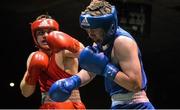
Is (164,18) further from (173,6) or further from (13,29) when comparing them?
(13,29)

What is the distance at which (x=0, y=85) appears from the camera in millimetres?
6590

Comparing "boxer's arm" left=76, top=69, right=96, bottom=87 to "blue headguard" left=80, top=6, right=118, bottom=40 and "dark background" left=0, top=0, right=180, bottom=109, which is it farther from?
"dark background" left=0, top=0, right=180, bottom=109

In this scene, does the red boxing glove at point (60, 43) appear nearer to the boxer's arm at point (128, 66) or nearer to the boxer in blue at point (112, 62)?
the boxer in blue at point (112, 62)

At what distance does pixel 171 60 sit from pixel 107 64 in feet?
13.5

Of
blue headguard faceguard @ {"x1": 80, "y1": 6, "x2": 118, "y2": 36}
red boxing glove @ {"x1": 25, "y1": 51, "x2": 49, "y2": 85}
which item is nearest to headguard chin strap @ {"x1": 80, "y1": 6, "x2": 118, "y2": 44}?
blue headguard faceguard @ {"x1": 80, "y1": 6, "x2": 118, "y2": 36}

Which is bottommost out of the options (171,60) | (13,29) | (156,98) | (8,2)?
(156,98)

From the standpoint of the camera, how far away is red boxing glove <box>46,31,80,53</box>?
2.83 metres

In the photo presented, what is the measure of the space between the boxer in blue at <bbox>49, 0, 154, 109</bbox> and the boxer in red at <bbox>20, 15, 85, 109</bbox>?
57cm

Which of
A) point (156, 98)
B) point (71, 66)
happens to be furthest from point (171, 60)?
point (71, 66)

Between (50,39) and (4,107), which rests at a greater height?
(50,39)

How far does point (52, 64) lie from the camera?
9.83 feet

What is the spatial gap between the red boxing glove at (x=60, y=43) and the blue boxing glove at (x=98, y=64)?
0.62 metres

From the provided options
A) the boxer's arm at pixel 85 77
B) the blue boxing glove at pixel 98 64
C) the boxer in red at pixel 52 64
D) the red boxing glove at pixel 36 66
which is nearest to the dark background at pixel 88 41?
the boxer in red at pixel 52 64

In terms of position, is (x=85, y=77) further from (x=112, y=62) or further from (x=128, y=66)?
(x=128, y=66)
